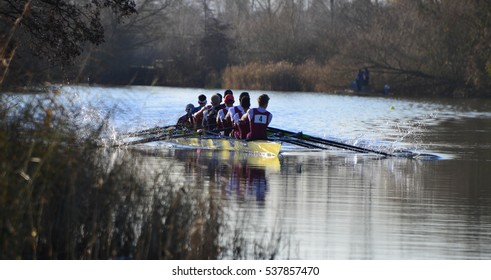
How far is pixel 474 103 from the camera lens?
156ft

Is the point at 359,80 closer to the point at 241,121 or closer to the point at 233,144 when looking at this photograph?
the point at 233,144

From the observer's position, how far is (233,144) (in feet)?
65.8

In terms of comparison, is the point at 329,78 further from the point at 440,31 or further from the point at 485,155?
the point at 485,155

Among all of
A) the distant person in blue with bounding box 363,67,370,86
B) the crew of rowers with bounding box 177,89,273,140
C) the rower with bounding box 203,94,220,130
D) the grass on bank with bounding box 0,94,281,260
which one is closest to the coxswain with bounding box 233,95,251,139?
the crew of rowers with bounding box 177,89,273,140

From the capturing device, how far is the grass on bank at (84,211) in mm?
7902

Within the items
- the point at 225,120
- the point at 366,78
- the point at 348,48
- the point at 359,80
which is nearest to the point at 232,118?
the point at 225,120

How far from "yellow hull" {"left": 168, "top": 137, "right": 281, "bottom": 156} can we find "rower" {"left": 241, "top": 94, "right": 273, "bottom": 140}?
14cm

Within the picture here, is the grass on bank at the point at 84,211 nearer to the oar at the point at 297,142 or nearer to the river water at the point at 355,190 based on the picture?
the river water at the point at 355,190

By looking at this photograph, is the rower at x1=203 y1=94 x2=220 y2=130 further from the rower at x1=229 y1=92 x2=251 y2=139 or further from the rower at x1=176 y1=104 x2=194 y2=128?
the rower at x1=229 y1=92 x2=251 y2=139

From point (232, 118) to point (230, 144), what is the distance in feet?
1.75

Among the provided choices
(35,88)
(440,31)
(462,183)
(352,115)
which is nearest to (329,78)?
(440,31)

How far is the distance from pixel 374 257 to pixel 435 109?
33519mm

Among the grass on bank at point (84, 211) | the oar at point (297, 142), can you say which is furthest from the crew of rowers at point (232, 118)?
the grass on bank at point (84, 211)

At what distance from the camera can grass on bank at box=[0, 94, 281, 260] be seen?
790 cm
